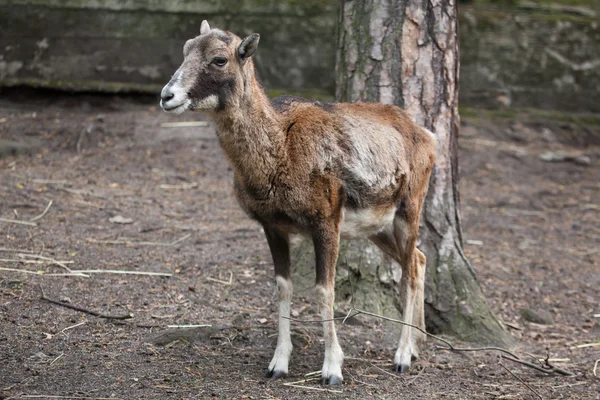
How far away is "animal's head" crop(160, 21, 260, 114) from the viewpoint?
4.90 metres

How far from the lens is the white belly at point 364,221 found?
5496mm

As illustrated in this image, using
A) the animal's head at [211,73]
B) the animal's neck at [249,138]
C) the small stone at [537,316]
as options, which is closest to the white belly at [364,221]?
the animal's neck at [249,138]

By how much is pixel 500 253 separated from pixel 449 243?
222cm

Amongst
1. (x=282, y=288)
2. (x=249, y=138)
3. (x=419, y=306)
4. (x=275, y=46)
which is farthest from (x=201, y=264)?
(x=275, y=46)

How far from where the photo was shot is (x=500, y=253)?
8.70 m

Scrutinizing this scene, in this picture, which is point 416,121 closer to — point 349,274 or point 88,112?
point 349,274

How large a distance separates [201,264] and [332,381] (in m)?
2.40

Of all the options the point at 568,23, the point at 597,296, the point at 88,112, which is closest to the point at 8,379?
the point at 597,296

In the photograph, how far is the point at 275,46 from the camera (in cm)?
1158

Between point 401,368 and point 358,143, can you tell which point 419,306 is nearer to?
point 401,368

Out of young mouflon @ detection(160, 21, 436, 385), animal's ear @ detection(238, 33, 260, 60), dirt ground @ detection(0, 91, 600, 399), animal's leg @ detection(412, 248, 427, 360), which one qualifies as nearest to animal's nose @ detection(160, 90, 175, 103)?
young mouflon @ detection(160, 21, 436, 385)

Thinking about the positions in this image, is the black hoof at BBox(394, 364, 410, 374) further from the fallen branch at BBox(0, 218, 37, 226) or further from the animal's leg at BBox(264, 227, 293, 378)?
the fallen branch at BBox(0, 218, 37, 226)

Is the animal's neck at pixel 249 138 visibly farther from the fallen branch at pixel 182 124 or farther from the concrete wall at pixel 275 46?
the concrete wall at pixel 275 46

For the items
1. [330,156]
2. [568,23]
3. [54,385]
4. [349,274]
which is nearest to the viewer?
[54,385]
